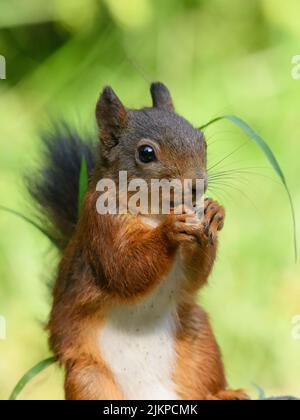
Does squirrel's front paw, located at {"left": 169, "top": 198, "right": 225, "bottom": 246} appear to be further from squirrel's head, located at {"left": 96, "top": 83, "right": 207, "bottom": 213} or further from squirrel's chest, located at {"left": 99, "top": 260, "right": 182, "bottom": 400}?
squirrel's chest, located at {"left": 99, "top": 260, "right": 182, "bottom": 400}

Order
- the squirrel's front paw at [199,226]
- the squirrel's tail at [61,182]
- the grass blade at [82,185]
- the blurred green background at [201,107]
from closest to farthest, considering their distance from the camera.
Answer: the squirrel's front paw at [199,226] → the grass blade at [82,185] → the squirrel's tail at [61,182] → the blurred green background at [201,107]

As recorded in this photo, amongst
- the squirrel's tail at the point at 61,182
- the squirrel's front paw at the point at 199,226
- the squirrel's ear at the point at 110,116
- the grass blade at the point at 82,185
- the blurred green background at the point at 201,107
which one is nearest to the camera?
the squirrel's front paw at the point at 199,226

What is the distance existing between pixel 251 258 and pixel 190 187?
141 centimetres

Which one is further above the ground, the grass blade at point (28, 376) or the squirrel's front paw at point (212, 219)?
the squirrel's front paw at point (212, 219)

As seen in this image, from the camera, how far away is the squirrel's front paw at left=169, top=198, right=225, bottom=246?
214 centimetres

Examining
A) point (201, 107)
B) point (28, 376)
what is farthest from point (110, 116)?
point (201, 107)

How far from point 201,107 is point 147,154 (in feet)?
5.24

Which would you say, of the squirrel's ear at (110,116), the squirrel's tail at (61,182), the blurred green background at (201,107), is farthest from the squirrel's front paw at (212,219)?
the blurred green background at (201,107)

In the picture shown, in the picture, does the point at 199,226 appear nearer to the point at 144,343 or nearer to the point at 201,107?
the point at 144,343

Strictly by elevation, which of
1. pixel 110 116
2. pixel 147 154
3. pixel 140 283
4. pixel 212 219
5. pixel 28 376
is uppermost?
pixel 110 116

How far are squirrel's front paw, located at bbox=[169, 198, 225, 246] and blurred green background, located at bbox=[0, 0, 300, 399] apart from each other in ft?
3.90

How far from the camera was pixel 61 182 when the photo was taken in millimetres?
2711

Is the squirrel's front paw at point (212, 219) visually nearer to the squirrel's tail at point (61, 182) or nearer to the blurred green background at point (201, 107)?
the squirrel's tail at point (61, 182)

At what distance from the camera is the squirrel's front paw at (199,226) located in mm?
2145
